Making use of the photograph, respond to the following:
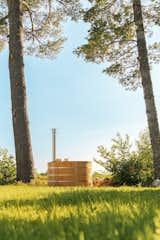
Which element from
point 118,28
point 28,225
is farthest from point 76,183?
point 28,225

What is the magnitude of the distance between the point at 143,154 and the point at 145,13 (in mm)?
5367

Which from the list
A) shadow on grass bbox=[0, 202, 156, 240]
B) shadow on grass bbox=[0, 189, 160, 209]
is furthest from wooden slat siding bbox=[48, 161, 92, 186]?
shadow on grass bbox=[0, 202, 156, 240]

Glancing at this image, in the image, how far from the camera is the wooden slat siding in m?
14.4

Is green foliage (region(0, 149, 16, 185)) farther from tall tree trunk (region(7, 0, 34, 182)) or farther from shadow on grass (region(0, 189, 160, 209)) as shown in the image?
shadow on grass (region(0, 189, 160, 209))

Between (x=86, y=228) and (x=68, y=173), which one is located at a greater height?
(x=68, y=173)

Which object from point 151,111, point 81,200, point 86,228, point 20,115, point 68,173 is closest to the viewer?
point 86,228

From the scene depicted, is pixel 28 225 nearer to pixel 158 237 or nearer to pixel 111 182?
pixel 158 237

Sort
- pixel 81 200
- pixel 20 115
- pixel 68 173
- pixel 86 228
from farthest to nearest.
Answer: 1. pixel 20 115
2. pixel 68 173
3. pixel 81 200
4. pixel 86 228

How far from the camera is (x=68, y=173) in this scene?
47.2ft

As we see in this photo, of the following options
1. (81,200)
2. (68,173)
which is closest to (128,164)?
(68,173)

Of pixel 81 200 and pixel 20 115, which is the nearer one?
pixel 81 200

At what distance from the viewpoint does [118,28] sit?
14.0m

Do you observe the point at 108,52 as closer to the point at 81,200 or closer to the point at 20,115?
the point at 20,115

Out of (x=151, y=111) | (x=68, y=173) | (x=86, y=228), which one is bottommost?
(x=86, y=228)
